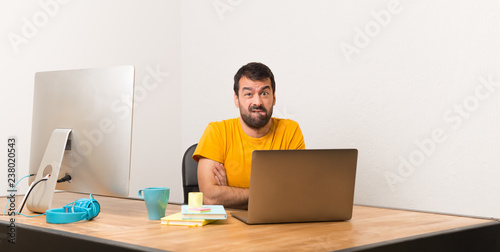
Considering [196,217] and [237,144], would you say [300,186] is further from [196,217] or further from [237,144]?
[237,144]

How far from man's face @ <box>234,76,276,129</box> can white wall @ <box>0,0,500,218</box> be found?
2.51ft

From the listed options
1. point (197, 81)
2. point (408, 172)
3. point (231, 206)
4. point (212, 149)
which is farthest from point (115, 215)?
point (197, 81)

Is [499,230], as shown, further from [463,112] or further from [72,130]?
[72,130]

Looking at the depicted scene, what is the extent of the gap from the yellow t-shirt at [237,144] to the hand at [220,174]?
4 cm

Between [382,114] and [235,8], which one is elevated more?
[235,8]

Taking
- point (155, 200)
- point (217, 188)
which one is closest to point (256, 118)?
point (217, 188)

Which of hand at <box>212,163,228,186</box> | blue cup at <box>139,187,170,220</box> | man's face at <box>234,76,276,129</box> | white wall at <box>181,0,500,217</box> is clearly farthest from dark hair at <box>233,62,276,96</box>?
blue cup at <box>139,187,170,220</box>

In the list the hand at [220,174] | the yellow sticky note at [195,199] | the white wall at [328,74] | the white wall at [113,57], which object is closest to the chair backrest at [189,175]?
the hand at [220,174]

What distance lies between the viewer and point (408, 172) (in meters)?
2.76

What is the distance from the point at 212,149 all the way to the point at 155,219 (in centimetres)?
68

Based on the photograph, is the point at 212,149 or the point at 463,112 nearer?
the point at 212,149

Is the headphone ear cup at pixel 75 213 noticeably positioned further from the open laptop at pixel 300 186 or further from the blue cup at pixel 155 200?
the open laptop at pixel 300 186

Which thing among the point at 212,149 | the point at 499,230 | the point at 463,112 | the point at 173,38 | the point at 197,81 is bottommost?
the point at 499,230

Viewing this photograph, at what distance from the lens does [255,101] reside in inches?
93.7
